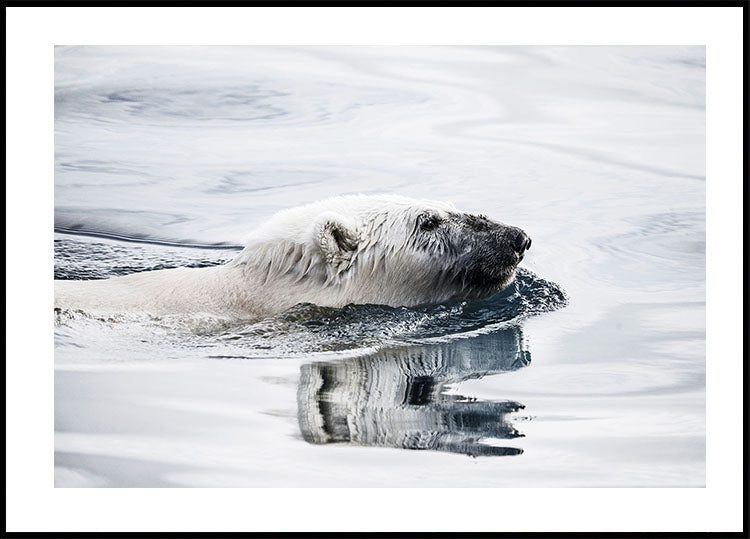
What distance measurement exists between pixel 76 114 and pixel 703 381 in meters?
10.3

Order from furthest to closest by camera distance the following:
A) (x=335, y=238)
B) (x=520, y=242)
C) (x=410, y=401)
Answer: (x=520, y=242) → (x=335, y=238) → (x=410, y=401)

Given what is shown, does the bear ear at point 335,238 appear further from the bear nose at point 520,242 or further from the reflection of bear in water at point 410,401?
the bear nose at point 520,242

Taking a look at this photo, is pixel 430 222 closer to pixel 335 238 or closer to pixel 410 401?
pixel 335 238

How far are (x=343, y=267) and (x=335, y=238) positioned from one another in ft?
0.79

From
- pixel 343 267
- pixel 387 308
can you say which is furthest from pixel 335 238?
pixel 387 308

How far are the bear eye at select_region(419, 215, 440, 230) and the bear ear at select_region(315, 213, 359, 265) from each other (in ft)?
1.75

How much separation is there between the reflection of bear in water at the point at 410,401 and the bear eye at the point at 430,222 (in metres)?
0.92

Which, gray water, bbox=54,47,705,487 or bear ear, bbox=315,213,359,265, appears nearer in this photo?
gray water, bbox=54,47,705,487

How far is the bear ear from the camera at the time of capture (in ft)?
24.2

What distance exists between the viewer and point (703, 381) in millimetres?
7117

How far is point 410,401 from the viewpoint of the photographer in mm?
6293

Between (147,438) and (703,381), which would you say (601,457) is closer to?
(703,381)

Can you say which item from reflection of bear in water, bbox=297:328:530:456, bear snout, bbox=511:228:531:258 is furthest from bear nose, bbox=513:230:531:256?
reflection of bear in water, bbox=297:328:530:456

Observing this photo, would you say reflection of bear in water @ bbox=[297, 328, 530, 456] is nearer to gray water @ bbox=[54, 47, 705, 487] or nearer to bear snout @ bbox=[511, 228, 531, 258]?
gray water @ bbox=[54, 47, 705, 487]
